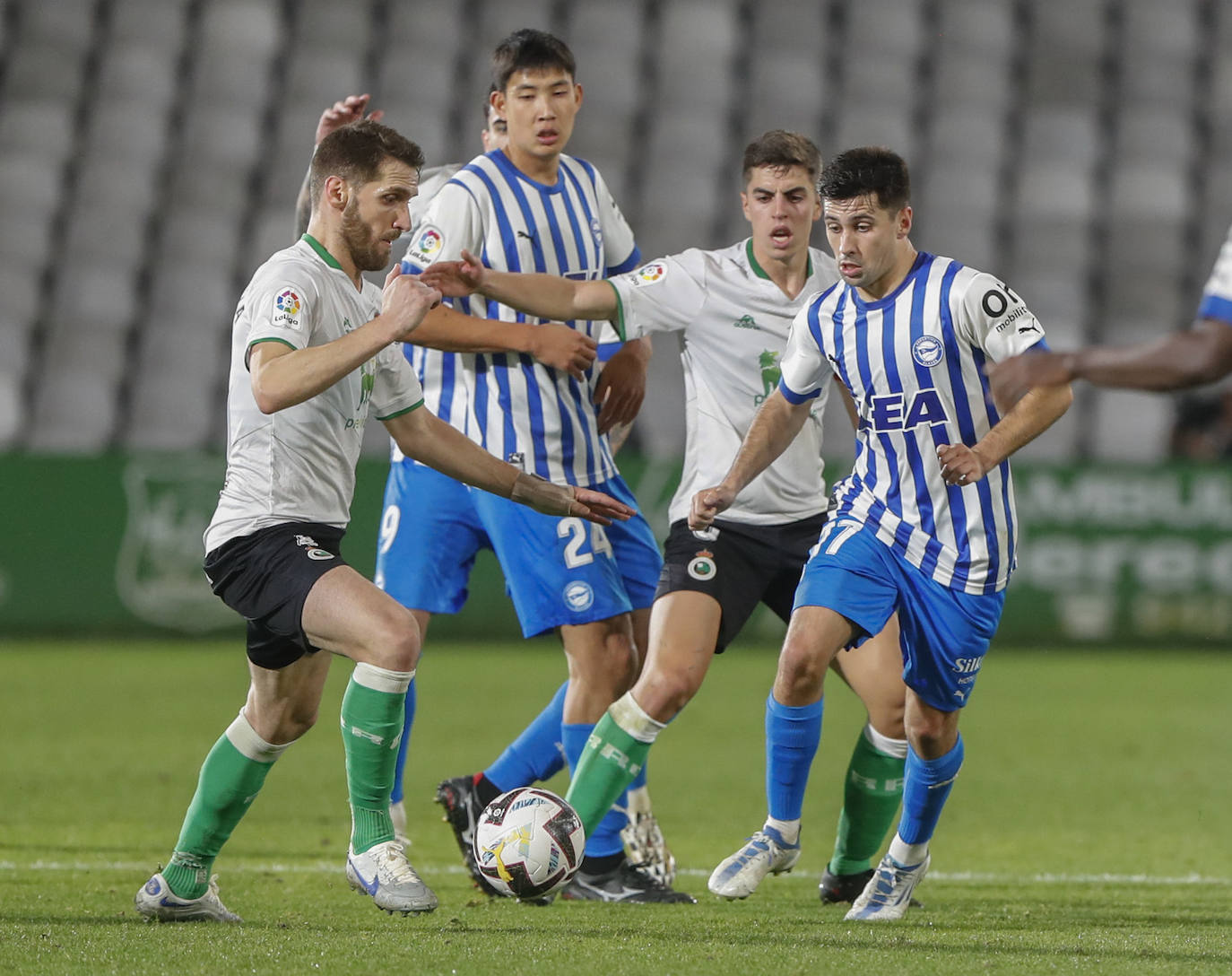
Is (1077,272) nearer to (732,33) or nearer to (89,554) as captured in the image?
(732,33)

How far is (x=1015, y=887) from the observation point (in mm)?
5422

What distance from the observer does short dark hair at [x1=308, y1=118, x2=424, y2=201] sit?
14.5 feet

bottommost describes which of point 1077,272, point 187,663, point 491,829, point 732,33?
point 187,663

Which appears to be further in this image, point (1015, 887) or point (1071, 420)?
point (1071, 420)

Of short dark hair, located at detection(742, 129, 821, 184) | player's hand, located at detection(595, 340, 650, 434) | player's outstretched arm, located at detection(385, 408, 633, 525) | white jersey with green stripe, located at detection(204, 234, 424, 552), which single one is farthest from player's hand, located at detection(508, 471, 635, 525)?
short dark hair, located at detection(742, 129, 821, 184)

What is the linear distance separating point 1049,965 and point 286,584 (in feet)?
6.66

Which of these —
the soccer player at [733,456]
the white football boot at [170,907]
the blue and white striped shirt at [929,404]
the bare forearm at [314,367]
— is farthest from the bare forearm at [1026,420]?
the white football boot at [170,907]

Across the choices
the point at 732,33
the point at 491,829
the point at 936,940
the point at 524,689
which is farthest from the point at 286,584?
the point at 732,33

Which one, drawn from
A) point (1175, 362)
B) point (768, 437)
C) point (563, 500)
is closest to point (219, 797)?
point (563, 500)

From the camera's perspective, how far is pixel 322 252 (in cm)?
454

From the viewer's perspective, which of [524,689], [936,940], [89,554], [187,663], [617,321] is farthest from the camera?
[89,554]

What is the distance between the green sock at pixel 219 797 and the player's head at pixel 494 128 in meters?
2.30

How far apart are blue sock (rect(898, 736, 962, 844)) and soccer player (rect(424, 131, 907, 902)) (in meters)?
0.32

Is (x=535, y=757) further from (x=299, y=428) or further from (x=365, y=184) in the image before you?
(x=365, y=184)
